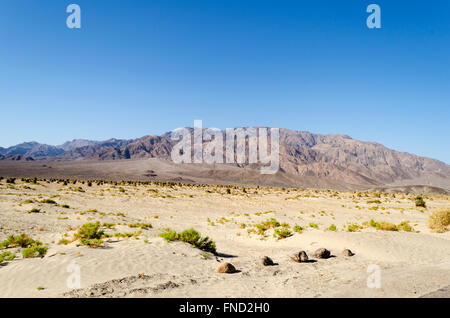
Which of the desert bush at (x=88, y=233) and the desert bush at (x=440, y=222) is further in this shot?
the desert bush at (x=440, y=222)

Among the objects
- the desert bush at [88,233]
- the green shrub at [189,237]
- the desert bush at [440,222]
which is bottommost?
the desert bush at [440,222]

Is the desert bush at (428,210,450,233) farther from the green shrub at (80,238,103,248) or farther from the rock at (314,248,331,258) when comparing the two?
the green shrub at (80,238,103,248)

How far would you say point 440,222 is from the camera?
17.9m

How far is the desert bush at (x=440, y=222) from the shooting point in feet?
58.1

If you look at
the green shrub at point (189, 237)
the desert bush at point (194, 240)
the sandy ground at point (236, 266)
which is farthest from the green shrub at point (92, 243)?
the green shrub at point (189, 237)

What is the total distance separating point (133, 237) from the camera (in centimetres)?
1405

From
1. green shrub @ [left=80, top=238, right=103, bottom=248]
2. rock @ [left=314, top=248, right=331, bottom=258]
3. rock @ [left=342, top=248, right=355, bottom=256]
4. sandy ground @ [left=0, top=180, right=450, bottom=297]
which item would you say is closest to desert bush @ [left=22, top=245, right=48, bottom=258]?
sandy ground @ [left=0, top=180, right=450, bottom=297]

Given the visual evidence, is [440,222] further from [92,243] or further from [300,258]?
[92,243]

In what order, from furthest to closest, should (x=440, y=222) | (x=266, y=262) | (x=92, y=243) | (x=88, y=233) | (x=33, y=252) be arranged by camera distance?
(x=440, y=222) → (x=88, y=233) → (x=92, y=243) → (x=266, y=262) → (x=33, y=252)

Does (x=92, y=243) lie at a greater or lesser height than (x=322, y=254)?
greater

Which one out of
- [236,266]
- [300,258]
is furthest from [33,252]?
[300,258]

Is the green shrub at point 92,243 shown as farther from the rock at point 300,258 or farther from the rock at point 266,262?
the rock at point 300,258

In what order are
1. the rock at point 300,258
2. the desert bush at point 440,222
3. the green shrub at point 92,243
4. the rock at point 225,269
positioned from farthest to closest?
1. the desert bush at point 440,222
2. the green shrub at point 92,243
3. the rock at point 300,258
4. the rock at point 225,269
